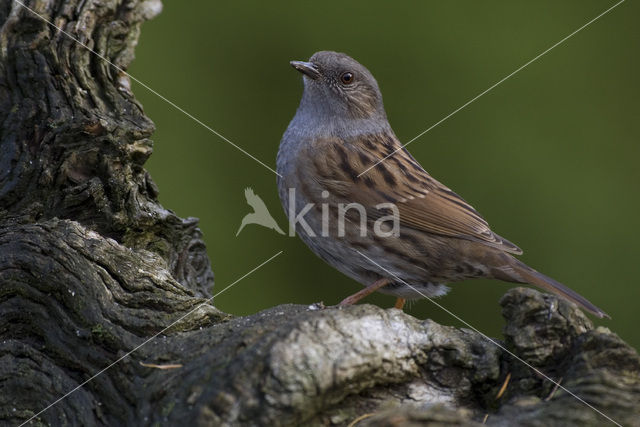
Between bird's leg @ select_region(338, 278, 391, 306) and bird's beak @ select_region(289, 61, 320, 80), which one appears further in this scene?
bird's beak @ select_region(289, 61, 320, 80)

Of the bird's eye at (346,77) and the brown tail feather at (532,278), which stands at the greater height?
the bird's eye at (346,77)

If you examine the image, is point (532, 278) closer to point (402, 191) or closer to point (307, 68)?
point (402, 191)

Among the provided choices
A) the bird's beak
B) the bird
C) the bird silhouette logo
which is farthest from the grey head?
the bird silhouette logo


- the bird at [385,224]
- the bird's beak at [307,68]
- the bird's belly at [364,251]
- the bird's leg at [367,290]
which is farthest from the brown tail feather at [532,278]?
the bird's beak at [307,68]

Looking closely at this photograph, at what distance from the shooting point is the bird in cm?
377

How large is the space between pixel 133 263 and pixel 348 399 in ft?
4.06

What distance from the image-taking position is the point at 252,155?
4570 millimetres

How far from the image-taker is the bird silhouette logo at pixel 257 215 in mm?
4430

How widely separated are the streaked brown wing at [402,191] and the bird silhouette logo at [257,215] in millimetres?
598

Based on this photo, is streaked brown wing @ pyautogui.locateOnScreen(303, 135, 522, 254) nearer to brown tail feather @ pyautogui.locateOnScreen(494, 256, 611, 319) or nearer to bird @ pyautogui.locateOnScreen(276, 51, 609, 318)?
bird @ pyautogui.locateOnScreen(276, 51, 609, 318)

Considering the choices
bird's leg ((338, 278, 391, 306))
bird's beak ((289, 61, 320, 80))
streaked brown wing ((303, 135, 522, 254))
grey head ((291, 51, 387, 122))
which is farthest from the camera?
grey head ((291, 51, 387, 122))

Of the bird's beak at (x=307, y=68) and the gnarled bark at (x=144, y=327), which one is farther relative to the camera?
the bird's beak at (x=307, y=68)

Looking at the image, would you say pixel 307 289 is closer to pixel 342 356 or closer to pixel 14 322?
pixel 14 322

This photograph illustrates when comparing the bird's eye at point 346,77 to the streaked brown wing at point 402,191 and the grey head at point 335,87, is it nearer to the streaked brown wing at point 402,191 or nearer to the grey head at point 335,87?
the grey head at point 335,87
